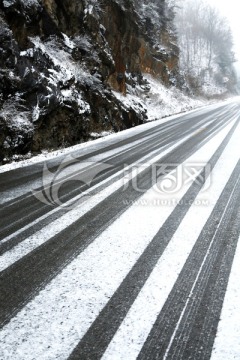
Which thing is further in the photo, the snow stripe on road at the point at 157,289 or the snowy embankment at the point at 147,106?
the snowy embankment at the point at 147,106

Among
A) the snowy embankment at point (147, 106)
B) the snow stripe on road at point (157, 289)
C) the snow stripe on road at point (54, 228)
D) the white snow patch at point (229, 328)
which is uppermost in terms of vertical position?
the snowy embankment at point (147, 106)

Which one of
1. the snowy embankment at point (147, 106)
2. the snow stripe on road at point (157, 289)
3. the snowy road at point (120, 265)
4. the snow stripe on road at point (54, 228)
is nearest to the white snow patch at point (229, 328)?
the snowy road at point (120, 265)

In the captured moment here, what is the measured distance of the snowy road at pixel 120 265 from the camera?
2586 mm

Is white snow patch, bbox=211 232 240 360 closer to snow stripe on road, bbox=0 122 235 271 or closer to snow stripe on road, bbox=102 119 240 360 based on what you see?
snow stripe on road, bbox=102 119 240 360

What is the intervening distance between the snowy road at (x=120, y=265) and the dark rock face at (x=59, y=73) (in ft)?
11.3

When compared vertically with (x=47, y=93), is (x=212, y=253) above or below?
below

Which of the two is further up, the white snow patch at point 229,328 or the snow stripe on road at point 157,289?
the snow stripe on road at point 157,289

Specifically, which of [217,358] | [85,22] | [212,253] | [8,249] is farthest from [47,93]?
[217,358]

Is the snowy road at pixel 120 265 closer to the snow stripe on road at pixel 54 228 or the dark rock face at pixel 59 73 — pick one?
the snow stripe on road at pixel 54 228

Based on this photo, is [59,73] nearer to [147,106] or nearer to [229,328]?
[229,328]

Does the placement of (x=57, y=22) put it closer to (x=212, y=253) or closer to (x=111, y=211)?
(x=111, y=211)

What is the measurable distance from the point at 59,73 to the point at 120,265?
10.3m

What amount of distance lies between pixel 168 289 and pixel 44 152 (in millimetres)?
8136

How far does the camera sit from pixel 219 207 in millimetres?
5301
